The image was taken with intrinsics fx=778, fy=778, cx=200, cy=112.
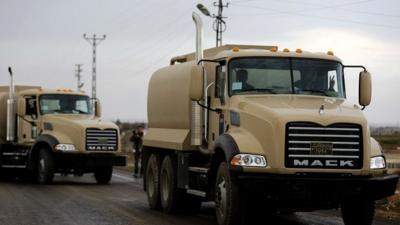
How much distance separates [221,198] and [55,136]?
42.6 feet

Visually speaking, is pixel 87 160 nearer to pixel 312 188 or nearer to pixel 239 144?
pixel 239 144

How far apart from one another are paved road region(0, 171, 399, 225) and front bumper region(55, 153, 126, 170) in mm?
2345

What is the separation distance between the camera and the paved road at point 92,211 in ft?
43.7

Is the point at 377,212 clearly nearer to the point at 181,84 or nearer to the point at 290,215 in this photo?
the point at 290,215

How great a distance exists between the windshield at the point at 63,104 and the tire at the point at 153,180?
340 inches

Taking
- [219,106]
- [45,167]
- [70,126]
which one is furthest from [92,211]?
[70,126]

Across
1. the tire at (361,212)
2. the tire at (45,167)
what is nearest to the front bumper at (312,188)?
the tire at (361,212)

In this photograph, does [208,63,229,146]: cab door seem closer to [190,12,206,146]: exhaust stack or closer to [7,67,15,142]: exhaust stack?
[190,12,206,146]: exhaust stack

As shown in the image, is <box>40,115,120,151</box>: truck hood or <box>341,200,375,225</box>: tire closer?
<box>341,200,375,225</box>: tire

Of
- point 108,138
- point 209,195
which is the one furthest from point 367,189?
point 108,138

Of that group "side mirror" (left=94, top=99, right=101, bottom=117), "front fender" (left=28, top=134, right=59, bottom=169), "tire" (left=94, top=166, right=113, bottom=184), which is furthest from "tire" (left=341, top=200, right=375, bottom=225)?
"side mirror" (left=94, top=99, right=101, bottom=117)

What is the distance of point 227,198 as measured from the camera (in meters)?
11.3

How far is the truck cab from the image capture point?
23500mm

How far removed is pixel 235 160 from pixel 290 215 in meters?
4.13
